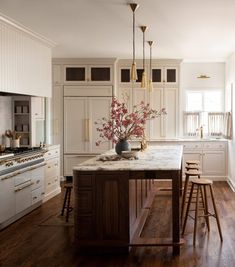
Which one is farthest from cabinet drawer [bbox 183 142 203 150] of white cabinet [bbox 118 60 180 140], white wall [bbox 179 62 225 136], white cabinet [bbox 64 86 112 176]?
white cabinet [bbox 64 86 112 176]

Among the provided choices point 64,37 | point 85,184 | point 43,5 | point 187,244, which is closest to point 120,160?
point 85,184

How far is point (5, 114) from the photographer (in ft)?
19.8

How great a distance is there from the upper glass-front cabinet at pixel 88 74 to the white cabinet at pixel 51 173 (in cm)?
201

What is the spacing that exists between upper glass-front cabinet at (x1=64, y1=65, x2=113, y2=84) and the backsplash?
7.46 ft

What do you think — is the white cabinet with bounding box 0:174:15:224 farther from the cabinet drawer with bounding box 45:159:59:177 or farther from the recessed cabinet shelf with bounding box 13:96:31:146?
the recessed cabinet shelf with bounding box 13:96:31:146

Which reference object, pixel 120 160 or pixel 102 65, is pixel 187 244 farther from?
pixel 102 65

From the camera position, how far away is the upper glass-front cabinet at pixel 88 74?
8.20 m

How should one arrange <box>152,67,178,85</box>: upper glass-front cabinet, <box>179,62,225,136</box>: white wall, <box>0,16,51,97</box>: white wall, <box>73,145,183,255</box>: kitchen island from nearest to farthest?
<box>73,145,183,255</box>: kitchen island
<box>0,16,51,97</box>: white wall
<box>152,67,178,85</box>: upper glass-front cabinet
<box>179,62,225,136</box>: white wall

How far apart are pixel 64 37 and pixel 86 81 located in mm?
2199

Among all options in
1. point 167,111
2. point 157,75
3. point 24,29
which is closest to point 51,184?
point 24,29

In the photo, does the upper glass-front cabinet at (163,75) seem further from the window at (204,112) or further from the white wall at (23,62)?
the white wall at (23,62)

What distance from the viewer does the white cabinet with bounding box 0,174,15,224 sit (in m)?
4.71

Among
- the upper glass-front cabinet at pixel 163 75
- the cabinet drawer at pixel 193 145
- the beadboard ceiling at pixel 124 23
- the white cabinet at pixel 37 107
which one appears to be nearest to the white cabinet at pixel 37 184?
the white cabinet at pixel 37 107

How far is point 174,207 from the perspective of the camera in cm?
387
